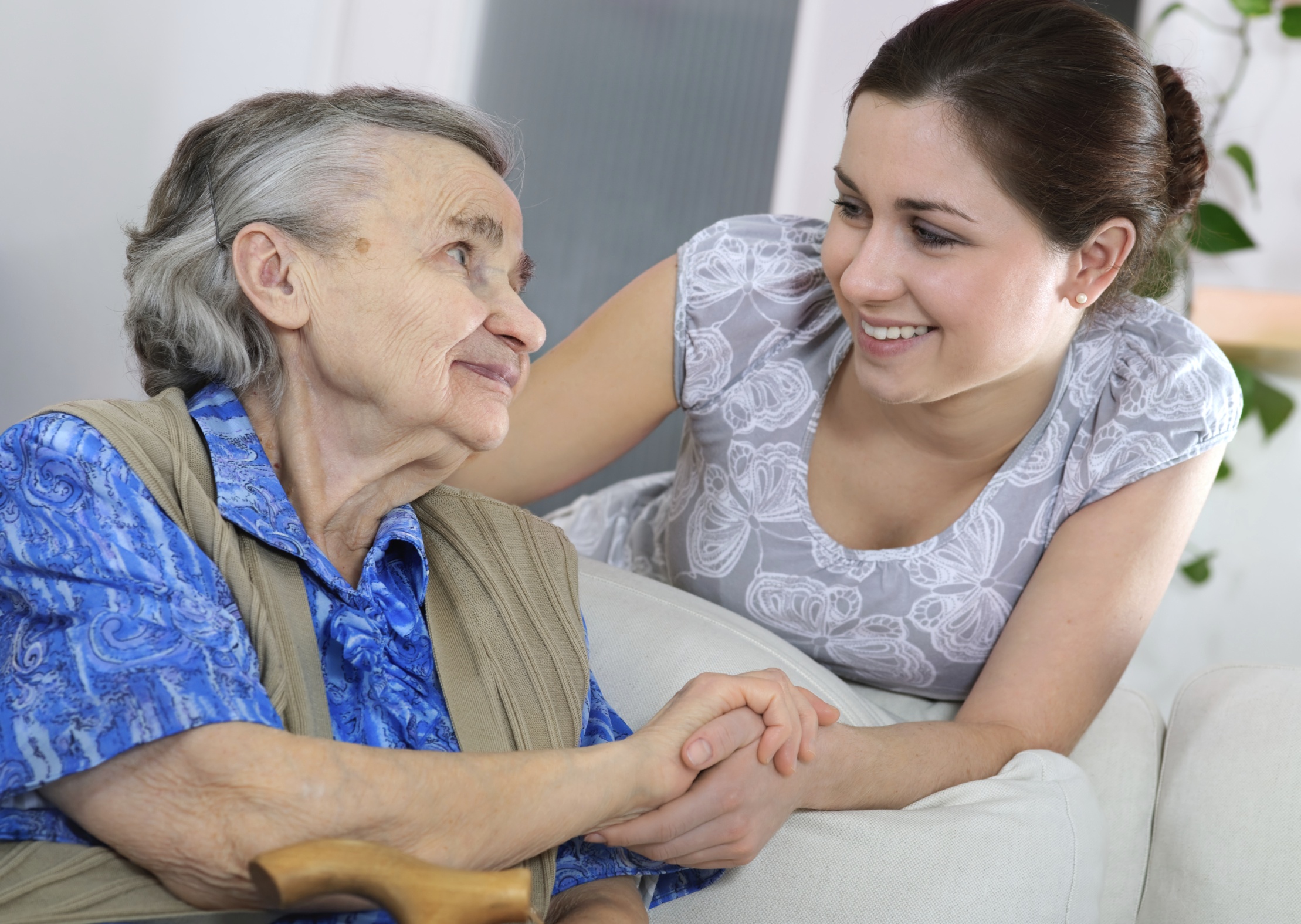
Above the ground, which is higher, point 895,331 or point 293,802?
point 895,331

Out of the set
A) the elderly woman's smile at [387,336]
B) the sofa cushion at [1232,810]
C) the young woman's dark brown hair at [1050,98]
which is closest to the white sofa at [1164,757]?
the sofa cushion at [1232,810]

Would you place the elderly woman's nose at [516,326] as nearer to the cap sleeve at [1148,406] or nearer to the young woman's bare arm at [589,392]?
the young woman's bare arm at [589,392]

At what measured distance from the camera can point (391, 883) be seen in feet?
2.52

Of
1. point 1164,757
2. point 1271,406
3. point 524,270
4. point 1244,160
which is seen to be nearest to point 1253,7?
point 1244,160

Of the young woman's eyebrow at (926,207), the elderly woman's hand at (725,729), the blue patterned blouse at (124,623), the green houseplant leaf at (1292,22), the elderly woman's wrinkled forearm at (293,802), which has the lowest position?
the elderly woman's hand at (725,729)

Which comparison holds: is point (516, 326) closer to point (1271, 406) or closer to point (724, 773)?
point (724, 773)

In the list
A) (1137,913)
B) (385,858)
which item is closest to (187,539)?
(385,858)

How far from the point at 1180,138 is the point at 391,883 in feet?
4.57

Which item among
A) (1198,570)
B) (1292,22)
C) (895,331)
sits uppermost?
(1292,22)

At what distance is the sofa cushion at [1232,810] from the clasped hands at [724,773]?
0.53m

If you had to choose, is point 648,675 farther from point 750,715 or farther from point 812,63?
point 812,63

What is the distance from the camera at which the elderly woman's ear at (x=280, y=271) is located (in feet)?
3.70

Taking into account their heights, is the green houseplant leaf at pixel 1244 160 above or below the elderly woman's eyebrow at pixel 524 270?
above

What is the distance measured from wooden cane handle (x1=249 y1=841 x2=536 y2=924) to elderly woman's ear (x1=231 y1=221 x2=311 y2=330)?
0.55 metres
